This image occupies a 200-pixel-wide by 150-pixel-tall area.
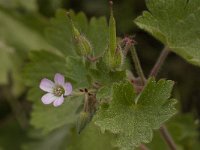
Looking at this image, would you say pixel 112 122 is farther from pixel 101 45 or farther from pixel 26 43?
pixel 26 43

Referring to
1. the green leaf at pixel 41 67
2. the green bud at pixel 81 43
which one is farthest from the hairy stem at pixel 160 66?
the green leaf at pixel 41 67

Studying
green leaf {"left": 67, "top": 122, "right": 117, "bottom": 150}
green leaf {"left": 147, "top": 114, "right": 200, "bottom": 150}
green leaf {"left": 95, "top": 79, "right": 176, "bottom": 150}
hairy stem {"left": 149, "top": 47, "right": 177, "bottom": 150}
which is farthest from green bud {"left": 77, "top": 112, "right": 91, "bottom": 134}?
green leaf {"left": 147, "top": 114, "right": 200, "bottom": 150}

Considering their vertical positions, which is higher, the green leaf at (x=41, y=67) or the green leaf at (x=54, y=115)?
the green leaf at (x=41, y=67)

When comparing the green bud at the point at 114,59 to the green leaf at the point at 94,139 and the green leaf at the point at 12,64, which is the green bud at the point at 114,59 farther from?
the green leaf at the point at 12,64

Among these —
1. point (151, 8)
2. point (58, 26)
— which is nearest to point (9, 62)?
point (58, 26)

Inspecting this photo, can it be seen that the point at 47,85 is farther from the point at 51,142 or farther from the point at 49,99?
the point at 51,142

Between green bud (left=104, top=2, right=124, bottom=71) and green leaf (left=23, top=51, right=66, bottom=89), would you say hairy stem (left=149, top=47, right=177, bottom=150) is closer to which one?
green bud (left=104, top=2, right=124, bottom=71)

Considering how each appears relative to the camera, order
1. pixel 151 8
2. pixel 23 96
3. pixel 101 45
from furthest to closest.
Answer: pixel 23 96
pixel 101 45
pixel 151 8
